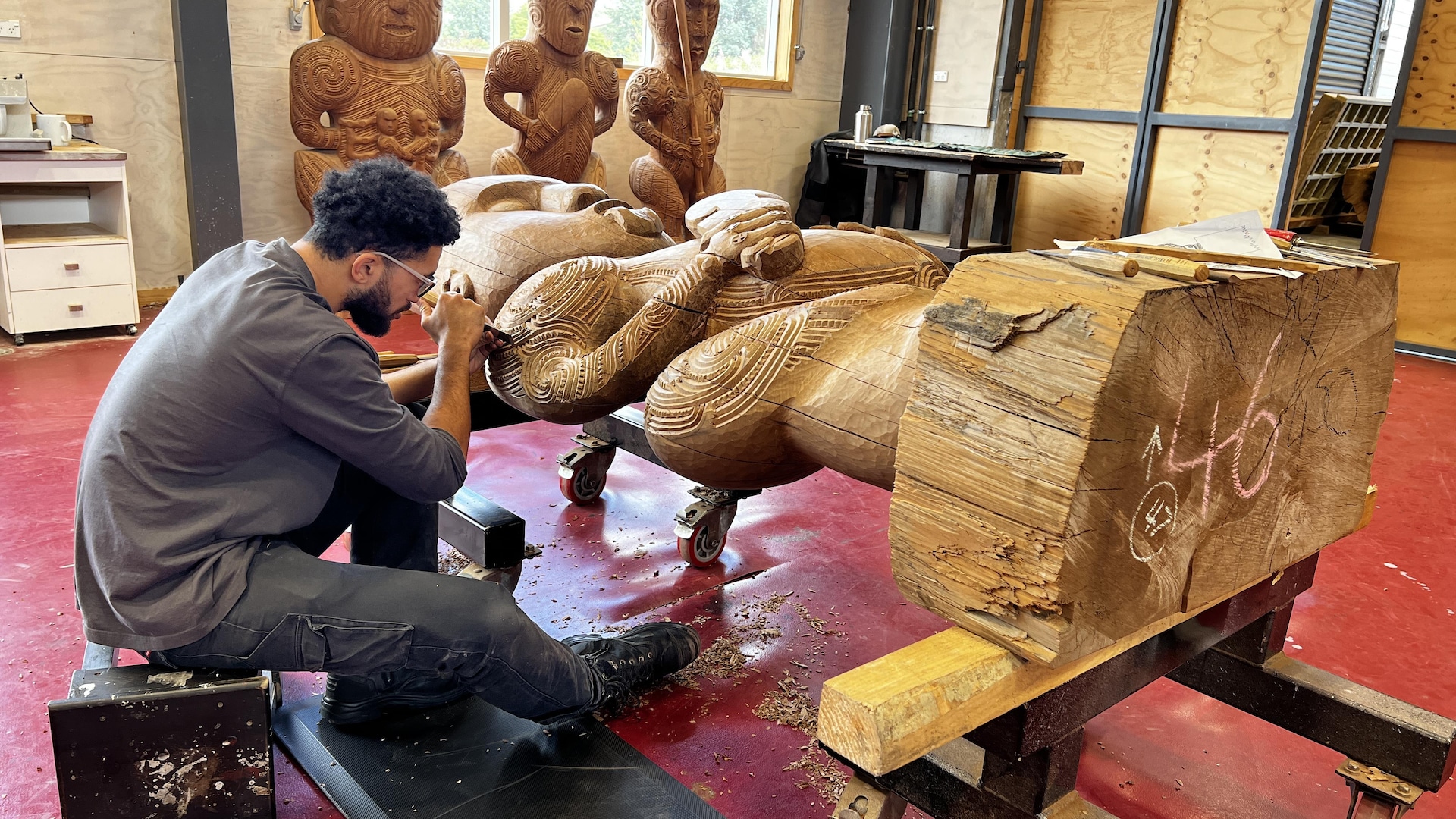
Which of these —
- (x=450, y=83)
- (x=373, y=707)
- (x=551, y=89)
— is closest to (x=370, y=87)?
(x=450, y=83)

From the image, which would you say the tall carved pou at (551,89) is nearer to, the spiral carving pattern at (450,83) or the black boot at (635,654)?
the spiral carving pattern at (450,83)

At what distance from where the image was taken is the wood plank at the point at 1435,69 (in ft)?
18.0

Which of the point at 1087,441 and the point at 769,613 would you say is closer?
the point at 1087,441

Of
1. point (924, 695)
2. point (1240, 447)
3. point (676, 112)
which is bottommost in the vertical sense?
point (924, 695)

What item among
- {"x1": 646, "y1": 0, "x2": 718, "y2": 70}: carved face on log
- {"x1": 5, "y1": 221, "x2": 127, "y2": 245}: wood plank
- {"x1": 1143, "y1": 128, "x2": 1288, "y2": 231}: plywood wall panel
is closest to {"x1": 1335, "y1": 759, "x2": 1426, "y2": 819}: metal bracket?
{"x1": 646, "y1": 0, "x2": 718, "y2": 70}: carved face on log

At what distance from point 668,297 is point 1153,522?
1017mm

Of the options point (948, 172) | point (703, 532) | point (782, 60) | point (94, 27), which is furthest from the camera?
point (782, 60)

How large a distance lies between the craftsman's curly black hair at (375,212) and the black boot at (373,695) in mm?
785

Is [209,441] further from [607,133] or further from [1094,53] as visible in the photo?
[1094,53]

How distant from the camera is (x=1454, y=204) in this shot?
5.61 meters

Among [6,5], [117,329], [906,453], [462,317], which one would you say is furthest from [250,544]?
[6,5]

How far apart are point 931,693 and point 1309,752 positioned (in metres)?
1.45

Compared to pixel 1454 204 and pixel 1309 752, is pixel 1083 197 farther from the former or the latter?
pixel 1309 752

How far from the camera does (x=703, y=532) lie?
2.77 meters
